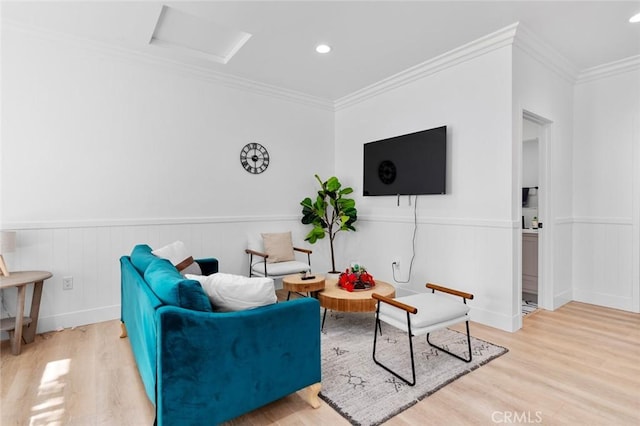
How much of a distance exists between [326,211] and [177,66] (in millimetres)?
2735

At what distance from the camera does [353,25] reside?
9.96 feet

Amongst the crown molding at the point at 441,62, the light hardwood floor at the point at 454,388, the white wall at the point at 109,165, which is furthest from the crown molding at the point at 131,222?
the crown molding at the point at 441,62

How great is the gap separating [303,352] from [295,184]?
327cm

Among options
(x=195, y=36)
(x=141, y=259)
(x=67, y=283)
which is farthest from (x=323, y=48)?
(x=67, y=283)

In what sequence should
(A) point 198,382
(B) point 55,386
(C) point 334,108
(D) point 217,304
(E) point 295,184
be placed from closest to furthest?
(A) point 198,382
(D) point 217,304
(B) point 55,386
(E) point 295,184
(C) point 334,108

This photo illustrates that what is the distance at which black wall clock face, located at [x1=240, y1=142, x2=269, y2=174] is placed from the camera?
14.5 feet

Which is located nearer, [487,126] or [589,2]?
[589,2]

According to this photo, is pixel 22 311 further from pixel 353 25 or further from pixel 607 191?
pixel 607 191

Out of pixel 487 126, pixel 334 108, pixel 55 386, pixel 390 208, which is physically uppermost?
pixel 334 108

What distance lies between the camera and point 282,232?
4.69 meters

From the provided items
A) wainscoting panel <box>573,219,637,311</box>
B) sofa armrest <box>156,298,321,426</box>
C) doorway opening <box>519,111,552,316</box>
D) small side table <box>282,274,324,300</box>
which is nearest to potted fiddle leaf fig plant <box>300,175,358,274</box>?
small side table <box>282,274,324,300</box>

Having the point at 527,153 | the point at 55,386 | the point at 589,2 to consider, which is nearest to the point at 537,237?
the point at 527,153

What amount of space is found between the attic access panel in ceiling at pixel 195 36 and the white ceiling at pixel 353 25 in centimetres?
7

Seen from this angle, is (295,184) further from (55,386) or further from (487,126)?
(55,386)
